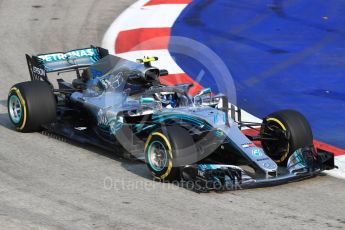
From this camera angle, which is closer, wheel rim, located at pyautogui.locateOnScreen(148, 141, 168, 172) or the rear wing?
wheel rim, located at pyautogui.locateOnScreen(148, 141, 168, 172)

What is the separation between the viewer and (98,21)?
18391 millimetres

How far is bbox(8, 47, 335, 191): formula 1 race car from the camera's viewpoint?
9.29 metres

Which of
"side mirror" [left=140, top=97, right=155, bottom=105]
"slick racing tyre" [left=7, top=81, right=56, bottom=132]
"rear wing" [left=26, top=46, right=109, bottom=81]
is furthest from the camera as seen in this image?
"rear wing" [left=26, top=46, right=109, bottom=81]

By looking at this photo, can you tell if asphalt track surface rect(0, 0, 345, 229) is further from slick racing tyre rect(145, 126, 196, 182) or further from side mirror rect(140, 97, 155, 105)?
side mirror rect(140, 97, 155, 105)

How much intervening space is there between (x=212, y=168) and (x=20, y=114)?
3.62 meters

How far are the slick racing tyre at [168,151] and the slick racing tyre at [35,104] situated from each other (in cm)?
230

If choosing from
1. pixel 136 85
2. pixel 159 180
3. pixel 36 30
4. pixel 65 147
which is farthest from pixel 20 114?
pixel 36 30

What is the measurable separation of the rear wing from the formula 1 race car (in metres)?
0.04

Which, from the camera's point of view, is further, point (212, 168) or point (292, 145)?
point (292, 145)

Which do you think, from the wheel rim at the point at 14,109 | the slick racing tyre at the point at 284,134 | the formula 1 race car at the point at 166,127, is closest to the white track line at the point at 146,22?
the formula 1 race car at the point at 166,127

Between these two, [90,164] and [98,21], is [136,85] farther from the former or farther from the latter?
[98,21]

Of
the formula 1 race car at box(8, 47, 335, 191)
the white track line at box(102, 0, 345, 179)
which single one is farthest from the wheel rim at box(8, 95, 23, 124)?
the white track line at box(102, 0, 345, 179)

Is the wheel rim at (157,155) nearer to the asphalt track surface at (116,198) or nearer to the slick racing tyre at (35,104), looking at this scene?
the asphalt track surface at (116,198)

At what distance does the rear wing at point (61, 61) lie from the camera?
1259 centimetres
